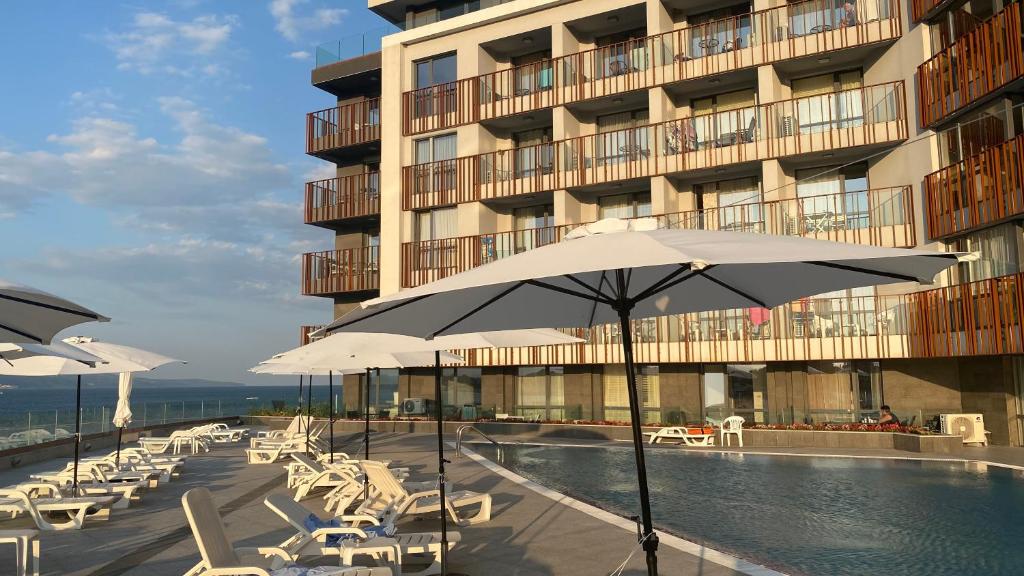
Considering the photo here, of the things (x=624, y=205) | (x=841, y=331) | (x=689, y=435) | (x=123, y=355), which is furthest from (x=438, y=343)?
(x=624, y=205)

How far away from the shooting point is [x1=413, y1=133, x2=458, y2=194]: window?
30641mm

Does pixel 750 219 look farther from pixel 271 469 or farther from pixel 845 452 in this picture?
pixel 271 469

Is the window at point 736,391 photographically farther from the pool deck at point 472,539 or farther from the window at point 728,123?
the pool deck at point 472,539

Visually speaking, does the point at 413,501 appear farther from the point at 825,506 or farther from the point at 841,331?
the point at 841,331

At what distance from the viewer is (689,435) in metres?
21.5

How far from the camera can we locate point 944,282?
21203mm

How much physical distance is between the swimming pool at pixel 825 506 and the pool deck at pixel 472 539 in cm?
109

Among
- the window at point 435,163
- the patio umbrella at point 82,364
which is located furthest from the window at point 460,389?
the patio umbrella at point 82,364

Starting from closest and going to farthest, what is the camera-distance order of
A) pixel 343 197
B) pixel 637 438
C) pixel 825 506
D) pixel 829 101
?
pixel 637 438 → pixel 825 506 → pixel 829 101 → pixel 343 197

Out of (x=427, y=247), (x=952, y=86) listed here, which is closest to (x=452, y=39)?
(x=427, y=247)

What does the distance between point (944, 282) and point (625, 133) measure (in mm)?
11162

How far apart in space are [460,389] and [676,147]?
1277 centimetres

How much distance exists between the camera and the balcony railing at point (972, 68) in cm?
1770

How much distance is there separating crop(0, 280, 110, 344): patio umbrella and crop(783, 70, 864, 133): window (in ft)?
73.0
